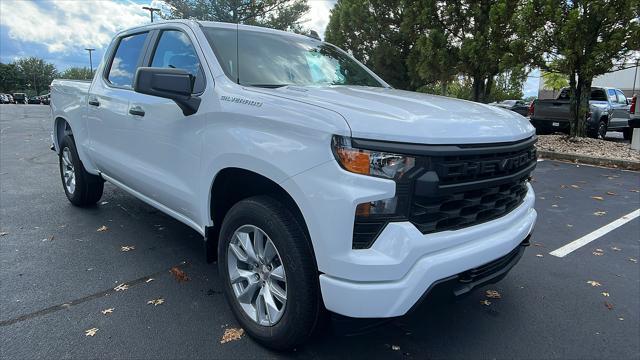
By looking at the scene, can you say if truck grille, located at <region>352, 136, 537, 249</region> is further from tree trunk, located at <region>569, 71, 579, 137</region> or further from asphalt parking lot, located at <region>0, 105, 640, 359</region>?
tree trunk, located at <region>569, 71, 579, 137</region>

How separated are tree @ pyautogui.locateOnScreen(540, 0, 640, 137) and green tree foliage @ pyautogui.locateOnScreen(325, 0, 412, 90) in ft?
31.2

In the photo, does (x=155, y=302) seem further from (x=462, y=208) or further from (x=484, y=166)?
(x=484, y=166)

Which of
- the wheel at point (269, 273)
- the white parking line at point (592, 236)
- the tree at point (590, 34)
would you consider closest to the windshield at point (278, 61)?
the wheel at point (269, 273)

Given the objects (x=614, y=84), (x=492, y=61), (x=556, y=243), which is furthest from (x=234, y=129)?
(x=614, y=84)

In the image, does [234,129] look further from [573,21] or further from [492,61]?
[492,61]

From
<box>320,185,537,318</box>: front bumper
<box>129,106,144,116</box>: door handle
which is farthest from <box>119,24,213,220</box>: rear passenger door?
<box>320,185,537,318</box>: front bumper

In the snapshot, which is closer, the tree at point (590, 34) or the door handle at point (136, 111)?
the door handle at point (136, 111)

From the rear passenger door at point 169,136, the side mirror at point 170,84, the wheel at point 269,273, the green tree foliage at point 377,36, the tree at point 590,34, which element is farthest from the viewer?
the green tree foliage at point 377,36

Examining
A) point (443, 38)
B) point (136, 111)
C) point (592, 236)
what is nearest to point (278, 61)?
point (136, 111)

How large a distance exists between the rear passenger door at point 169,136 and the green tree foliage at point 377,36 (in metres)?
17.4

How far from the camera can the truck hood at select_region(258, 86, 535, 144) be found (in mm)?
2117

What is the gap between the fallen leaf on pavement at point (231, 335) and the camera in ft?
9.04

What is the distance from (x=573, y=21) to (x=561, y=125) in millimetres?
4494

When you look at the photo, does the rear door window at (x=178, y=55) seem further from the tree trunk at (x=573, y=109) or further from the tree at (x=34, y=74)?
the tree at (x=34, y=74)
